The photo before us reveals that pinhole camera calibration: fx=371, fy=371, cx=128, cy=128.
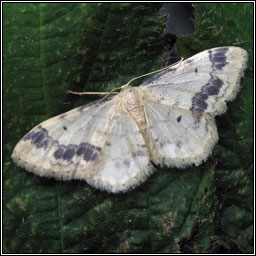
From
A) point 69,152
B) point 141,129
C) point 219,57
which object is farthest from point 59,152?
point 219,57

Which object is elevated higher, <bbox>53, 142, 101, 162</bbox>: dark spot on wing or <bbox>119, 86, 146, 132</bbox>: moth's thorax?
<bbox>119, 86, 146, 132</bbox>: moth's thorax

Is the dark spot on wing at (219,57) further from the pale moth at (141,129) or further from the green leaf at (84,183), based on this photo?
the green leaf at (84,183)

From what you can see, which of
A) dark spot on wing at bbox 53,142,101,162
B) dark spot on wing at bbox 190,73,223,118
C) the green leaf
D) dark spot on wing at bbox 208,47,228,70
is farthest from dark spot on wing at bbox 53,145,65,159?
dark spot on wing at bbox 208,47,228,70

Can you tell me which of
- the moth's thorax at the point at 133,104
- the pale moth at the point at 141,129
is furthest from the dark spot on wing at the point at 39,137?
the moth's thorax at the point at 133,104

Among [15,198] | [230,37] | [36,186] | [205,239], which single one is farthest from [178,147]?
[15,198]

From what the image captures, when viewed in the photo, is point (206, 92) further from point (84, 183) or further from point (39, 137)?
point (39, 137)

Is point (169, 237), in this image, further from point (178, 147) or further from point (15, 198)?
point (15, 198)

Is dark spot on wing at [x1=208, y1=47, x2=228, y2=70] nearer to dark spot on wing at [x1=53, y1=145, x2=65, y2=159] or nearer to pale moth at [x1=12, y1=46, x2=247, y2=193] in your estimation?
pale moth at [x1=12, y1=46, x2=247, y2=193]
